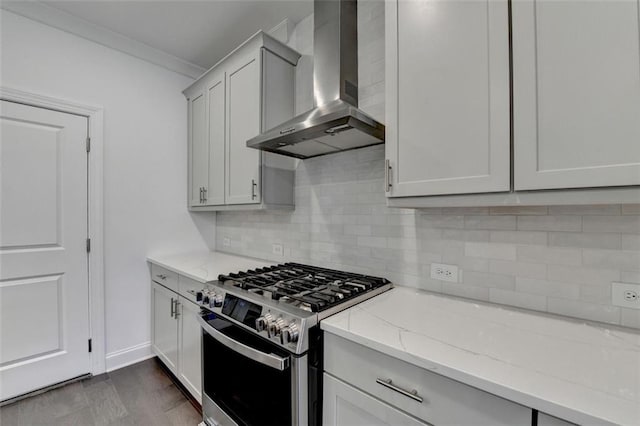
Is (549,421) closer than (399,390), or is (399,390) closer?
(549,421)

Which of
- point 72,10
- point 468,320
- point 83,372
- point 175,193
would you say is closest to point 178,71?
point 72,10

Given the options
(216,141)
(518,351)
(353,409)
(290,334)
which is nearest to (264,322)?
(290,334)

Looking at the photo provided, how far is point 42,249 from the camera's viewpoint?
6.82ft

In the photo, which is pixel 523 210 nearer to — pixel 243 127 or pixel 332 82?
pixel 332 82

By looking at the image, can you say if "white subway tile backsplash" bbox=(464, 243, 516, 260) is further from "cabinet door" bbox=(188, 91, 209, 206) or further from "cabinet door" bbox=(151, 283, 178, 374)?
"cabinet door" bbox=(188, 91, 209, 206)

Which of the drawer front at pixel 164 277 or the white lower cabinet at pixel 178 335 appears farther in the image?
the drawer front at pixel 164 277

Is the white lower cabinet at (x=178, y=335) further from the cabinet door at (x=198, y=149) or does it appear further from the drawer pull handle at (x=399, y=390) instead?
the drawer pull handle at (x=399, y=390)

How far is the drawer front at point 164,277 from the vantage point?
2.13 m

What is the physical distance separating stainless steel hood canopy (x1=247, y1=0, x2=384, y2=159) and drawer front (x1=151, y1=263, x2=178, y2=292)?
1264 mm

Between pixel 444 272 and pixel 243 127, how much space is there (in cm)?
170

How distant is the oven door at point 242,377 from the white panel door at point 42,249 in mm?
1435

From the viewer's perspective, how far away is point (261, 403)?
125 centimetres

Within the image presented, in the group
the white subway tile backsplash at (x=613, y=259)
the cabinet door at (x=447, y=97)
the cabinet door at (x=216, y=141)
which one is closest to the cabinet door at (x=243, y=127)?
the cabinet door at (x=216, y=141)

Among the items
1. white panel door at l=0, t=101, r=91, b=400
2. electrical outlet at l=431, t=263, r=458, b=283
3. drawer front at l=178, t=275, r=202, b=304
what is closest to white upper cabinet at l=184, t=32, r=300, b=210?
drawer front at l=178, t=275, r=202, b=304
